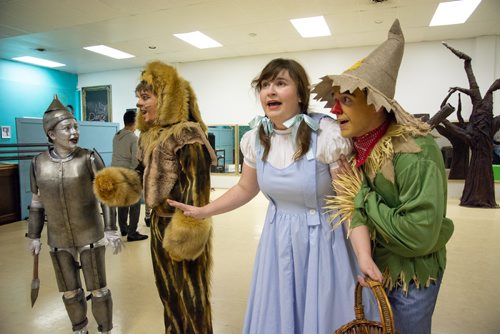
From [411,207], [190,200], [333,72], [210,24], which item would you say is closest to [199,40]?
[210,24]

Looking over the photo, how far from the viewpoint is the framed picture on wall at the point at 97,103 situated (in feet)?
34.3

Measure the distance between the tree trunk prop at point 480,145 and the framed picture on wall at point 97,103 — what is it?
901 centimetres

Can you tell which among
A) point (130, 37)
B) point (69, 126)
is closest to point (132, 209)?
point (69, 126)

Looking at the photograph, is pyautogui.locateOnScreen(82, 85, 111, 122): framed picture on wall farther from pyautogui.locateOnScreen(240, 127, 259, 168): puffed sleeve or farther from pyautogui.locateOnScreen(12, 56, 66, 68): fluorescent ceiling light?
pyautogui.locateOnScreen(240, 127, 259, 168): puffed sleeve

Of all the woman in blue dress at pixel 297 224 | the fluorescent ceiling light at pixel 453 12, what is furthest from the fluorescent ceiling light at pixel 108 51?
the woman in blue dress at pixel 297 224

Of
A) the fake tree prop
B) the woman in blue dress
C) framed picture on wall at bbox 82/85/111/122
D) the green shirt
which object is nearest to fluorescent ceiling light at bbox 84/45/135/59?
framed picture on wall at bbox 82/85/111/122

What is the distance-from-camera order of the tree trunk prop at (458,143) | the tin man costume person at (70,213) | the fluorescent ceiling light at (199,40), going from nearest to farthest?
the tin man costume person at (70,213)
the tree trunk prop at (458,143)
the fluorescent ceiling light at (199,40)

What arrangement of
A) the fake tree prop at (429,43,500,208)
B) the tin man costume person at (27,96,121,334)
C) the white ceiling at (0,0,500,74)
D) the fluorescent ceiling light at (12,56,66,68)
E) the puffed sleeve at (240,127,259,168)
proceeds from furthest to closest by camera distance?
the fluorescent ceiling light at (12,56,66,68) → the fake tree prop at (429,43,500,208) → the white ceiling at (0,0,500,74) → the tin man costume person at (27,96,121,334) → the puffed sleeve at (240,127,259,168)

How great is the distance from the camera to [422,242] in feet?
3.47

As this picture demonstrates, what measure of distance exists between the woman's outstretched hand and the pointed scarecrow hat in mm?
906

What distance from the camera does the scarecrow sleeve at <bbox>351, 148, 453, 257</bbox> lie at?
1.03 metres

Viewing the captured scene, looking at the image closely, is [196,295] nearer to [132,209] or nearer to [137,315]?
[137,315]

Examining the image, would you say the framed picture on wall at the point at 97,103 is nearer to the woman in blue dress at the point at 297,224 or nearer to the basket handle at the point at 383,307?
the woman in blue dress at the point at 297,224

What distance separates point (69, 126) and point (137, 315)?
1.48 metres
